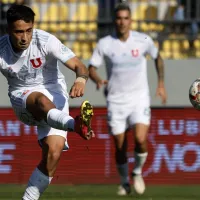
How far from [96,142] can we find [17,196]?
77.0 inches

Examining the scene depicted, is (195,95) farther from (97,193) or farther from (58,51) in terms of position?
(58,51)

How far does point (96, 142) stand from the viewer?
11180 millimetres

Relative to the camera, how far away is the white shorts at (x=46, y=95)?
24.3ft

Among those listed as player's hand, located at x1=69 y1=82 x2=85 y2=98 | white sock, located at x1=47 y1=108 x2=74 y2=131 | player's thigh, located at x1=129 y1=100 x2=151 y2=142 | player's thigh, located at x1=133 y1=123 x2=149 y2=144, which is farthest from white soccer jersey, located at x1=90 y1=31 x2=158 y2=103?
player's hand, located at x1=69 y1=82 x2=85 y2=98

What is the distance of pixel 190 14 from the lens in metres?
13.9

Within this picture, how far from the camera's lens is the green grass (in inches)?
371

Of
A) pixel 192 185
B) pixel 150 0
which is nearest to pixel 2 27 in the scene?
pixel 150 0

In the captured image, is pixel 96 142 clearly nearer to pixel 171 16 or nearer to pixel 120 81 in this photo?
pixel 120 81

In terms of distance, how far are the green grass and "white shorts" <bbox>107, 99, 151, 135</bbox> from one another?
33.0 inches

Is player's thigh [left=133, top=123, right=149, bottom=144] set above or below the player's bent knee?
below

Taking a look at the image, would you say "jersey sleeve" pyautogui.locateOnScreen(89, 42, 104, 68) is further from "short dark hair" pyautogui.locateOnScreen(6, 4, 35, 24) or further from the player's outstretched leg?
"short dark hair" pyautogui.locateOnScreen(6, 4, 35, 24)

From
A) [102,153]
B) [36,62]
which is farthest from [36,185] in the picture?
[102,153]

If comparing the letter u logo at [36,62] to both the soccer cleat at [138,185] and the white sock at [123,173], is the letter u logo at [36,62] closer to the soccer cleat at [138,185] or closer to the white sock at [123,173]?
the soccer cleat at [138,185]

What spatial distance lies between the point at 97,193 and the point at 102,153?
1.28 meters
